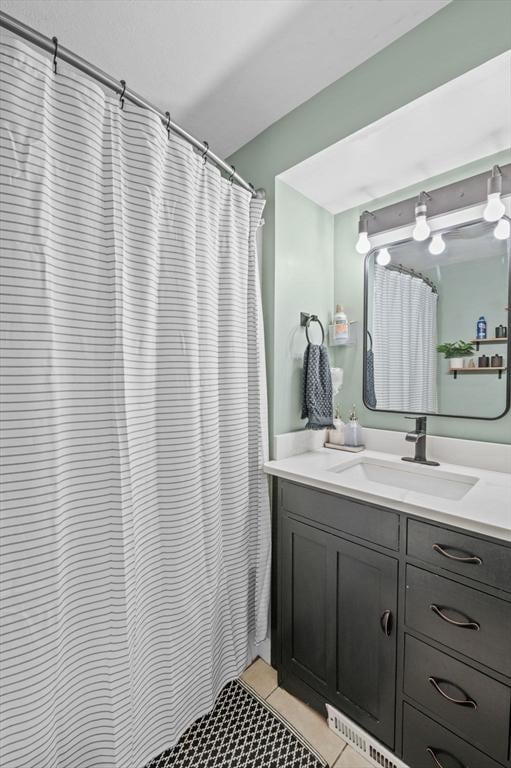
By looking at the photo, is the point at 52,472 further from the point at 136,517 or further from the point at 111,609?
the point at 111,609

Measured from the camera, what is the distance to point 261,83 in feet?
4.43

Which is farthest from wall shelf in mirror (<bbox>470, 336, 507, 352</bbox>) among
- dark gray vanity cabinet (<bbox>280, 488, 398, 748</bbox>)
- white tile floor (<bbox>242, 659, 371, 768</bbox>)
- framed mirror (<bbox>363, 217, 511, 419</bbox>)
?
white tile floor (<bbox>242, 659, 371, 768</bbox>)

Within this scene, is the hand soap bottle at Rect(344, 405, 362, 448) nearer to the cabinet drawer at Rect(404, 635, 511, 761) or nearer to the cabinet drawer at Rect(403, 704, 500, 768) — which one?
the cabinet drawer at Rect(404, 635, 511, 761)

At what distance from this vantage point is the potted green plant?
1.45 meters

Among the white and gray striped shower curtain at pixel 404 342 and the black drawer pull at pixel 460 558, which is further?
the white and gray striped shower curtain at pixel 404 342

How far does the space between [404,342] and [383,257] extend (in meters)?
0.45

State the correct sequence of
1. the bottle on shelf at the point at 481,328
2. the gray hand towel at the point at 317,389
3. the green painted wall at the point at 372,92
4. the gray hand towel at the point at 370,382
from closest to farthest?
the green painted wall at the point at 372,92, the bottle on shelf at the point at 481,328, the gray hand towel at the point at 317,389, the gray hand towel at the point at 370,382

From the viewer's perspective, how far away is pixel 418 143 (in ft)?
4.47

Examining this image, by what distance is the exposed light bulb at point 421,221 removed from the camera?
4.92 ft

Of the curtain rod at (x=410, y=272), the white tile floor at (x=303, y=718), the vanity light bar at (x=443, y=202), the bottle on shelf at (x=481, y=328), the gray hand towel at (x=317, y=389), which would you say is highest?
the vanity light bar at (x=443, y=202)

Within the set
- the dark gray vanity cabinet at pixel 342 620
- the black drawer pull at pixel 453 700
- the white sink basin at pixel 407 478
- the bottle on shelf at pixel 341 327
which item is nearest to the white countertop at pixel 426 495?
the white sink basin at pixel 407 478

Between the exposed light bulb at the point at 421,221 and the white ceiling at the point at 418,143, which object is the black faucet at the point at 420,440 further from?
the white ceiling at the point at 418,143

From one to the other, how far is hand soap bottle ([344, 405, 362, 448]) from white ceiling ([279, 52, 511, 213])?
116 centimetres

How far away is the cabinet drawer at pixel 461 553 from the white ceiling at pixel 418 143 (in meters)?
1.39
